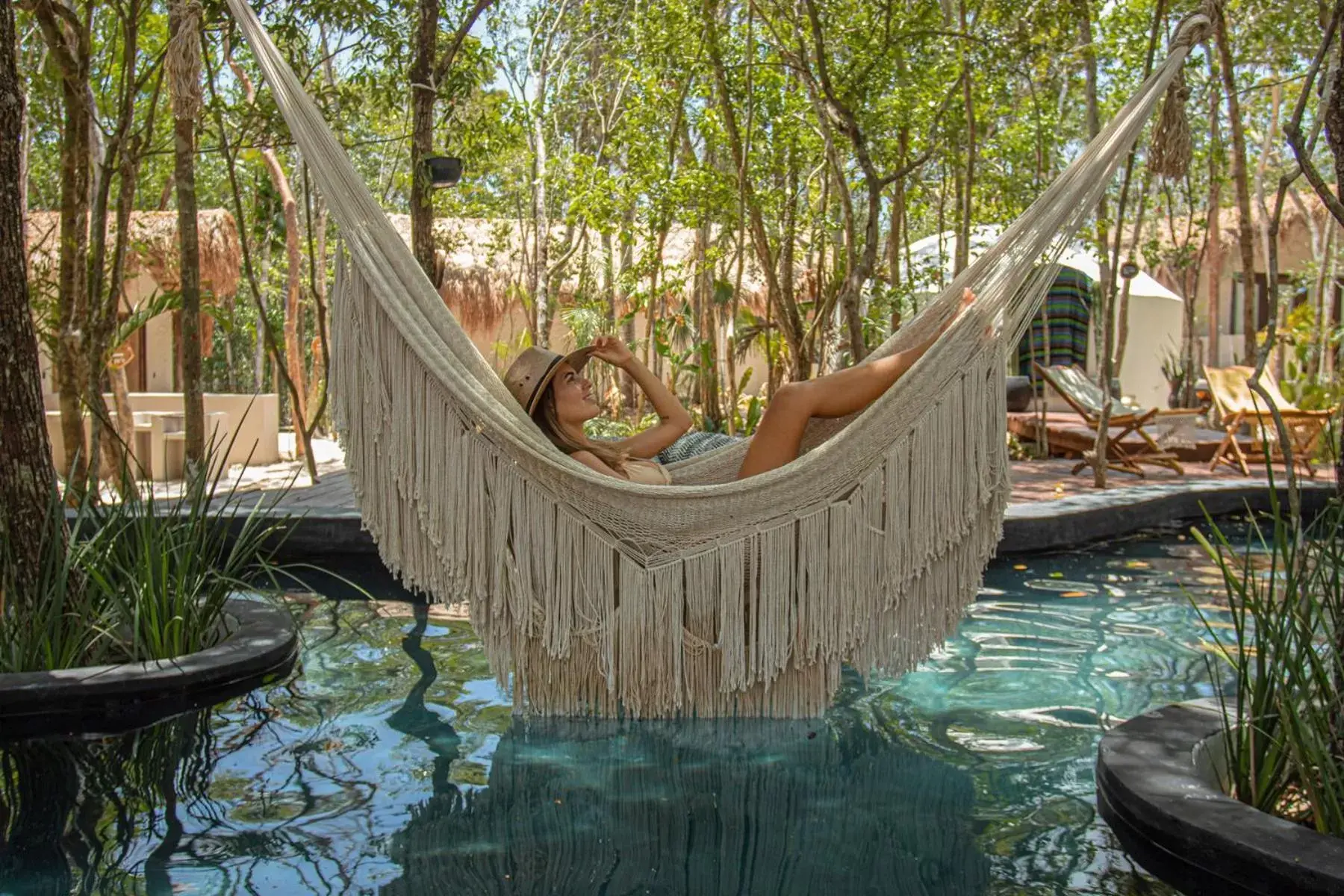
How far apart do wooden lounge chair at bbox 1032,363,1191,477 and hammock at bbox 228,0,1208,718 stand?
13.7 feet

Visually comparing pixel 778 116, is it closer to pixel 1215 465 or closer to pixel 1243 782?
pixel 1215 465

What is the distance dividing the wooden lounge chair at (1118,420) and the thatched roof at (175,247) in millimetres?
5546

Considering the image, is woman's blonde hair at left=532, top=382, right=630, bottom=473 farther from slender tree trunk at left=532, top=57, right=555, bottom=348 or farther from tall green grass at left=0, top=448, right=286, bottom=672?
slender tree trunk at left=532, top=57, right=555, bottom=348

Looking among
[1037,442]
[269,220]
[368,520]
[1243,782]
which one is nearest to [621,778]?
[368,520]

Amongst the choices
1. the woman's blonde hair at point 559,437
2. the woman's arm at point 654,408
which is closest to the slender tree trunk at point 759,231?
the woman's arm at point 654,408

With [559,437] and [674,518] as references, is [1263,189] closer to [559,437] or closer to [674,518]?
[559,437]

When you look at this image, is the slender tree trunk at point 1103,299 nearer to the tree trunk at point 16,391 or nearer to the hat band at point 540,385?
the hat band at point 540,385

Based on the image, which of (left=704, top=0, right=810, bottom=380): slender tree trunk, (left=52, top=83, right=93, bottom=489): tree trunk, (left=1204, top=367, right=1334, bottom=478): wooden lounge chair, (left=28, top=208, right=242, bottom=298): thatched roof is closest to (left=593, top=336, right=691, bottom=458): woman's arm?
(left=52, top=83, right=93, bottom=489): tree trunk

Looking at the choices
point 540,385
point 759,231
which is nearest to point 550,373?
point 540,385

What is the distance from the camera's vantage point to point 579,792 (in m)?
2.21

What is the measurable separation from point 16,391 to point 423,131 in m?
2.38

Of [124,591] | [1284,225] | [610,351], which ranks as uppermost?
[1284,225]

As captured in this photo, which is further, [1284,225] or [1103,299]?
[1284,225]

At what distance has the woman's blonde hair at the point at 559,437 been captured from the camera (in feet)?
8.75
